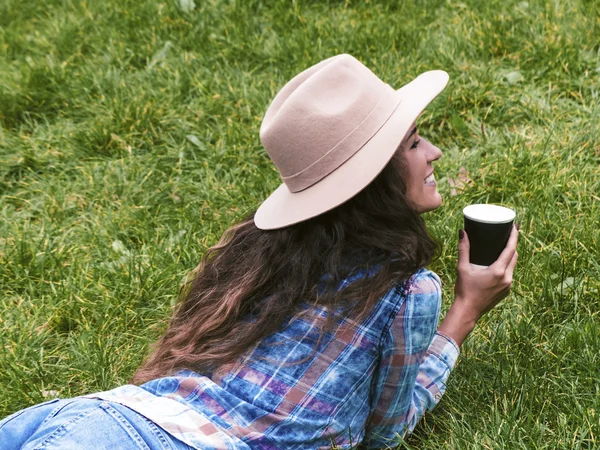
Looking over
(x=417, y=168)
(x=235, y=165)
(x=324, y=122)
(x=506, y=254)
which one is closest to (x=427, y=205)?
(x=417, y=168)

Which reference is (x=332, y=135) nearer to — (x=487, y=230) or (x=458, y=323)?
(x=487, y=230)

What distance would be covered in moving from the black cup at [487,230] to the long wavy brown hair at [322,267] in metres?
0.11

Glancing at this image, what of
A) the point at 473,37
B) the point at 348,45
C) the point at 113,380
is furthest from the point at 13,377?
the point at 473,37

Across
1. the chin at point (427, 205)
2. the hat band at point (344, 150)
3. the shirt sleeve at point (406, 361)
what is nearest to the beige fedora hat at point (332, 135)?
the hat band at point (344, 150)

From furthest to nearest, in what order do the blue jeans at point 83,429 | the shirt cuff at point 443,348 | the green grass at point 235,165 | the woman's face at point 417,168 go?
the green grass at point 235,165 < the shirt cuff at point 443,348 < the woman's face at point 417,168 < the blue jeans at point 83,429

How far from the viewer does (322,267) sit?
6.47 ft

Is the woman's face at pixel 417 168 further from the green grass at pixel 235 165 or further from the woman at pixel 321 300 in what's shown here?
the green grass at pixel 235 165

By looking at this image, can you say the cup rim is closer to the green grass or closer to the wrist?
the wrist

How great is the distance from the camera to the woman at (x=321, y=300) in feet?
6.23

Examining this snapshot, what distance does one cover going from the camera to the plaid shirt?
74.5 inches

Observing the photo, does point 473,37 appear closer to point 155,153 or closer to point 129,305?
point 155,153

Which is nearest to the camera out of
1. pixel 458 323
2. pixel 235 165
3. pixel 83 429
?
pixel 83 429

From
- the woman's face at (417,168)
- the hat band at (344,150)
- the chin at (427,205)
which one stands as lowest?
the chin at (427,205)

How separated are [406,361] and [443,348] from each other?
0.91 feet
